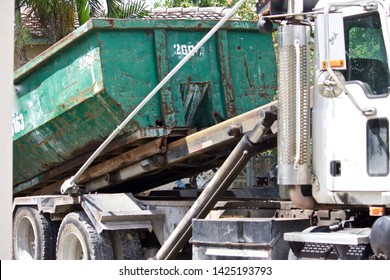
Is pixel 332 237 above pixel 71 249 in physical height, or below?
above

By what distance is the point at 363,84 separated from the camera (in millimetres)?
7020

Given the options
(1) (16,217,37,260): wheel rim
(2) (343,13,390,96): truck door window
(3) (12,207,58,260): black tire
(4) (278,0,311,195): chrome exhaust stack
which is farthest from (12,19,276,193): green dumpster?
(2) (343,13,390,96): truck door window

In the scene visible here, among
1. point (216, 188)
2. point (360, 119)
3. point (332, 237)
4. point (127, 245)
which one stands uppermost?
point (360, 119)

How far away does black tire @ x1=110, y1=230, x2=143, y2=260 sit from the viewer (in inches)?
362

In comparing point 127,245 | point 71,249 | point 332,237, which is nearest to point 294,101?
point 332,237

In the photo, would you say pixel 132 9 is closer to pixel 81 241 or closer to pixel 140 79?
pixel 140 79

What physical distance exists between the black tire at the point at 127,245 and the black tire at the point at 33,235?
127 centimetres

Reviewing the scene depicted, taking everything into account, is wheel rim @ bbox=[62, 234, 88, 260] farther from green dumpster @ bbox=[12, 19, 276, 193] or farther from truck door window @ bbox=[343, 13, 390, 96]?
truck door window @ bbox=[343, 13, 390, 96]

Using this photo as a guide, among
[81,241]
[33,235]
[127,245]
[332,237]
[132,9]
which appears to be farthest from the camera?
[132,9]

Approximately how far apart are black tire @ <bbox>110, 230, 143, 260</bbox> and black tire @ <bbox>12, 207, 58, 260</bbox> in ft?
4.18

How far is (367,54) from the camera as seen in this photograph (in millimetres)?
7043

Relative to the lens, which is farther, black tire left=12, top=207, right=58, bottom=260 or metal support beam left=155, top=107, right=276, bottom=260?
black tire left=12, top=207, right=58, bottom=260

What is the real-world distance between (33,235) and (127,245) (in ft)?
6.71

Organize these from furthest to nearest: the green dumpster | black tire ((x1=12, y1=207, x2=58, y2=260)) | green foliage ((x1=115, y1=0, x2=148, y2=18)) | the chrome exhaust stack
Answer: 1. green foliage ((x1=115, y1=0, x2=148, y2=18))
2. black tire ((x1=12, y1=207, x2=58, y2=260))
3. the green dumpster
4. the chrome exhaust stack
